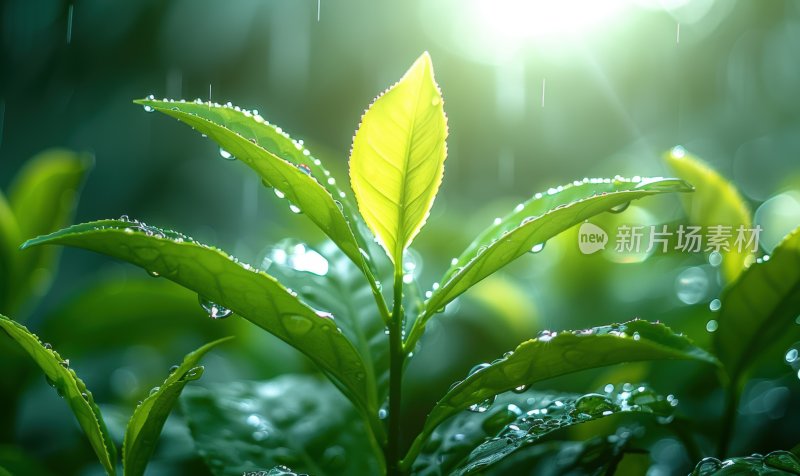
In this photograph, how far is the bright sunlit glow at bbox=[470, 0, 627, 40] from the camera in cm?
222

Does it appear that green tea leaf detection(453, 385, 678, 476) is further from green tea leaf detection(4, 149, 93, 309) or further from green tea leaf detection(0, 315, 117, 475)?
green tea leaf detection(4, 149, 93, 309)

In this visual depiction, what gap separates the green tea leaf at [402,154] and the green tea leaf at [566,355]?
144 mm

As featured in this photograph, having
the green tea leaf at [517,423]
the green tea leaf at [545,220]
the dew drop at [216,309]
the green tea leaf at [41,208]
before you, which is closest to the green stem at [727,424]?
the green tea leaf at [517,423]

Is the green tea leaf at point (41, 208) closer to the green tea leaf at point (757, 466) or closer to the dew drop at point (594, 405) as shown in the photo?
the dew drop at point (594, 405)

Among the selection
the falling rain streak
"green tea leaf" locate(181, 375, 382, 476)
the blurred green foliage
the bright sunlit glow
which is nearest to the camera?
"green tea leaf" locate(181, 375, 382, 476)

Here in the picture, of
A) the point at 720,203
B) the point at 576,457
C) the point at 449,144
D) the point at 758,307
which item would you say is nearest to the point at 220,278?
the point at 576,457

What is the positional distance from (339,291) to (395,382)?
0.82 ft

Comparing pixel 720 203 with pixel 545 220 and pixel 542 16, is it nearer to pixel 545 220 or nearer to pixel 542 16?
pixel 545 220

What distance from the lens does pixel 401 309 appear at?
0.66 m

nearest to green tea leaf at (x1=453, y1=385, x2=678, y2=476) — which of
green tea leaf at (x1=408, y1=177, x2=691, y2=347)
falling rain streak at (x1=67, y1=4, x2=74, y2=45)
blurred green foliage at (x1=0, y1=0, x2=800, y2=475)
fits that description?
green tea leaf at (x1=408, y1=177, x2=691, y2=347)

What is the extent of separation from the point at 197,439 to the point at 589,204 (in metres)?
0.47

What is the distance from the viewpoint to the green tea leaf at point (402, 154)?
1.87 feet

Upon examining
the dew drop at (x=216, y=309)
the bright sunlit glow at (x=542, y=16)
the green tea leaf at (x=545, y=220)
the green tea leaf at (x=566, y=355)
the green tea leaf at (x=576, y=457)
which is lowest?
the green tea leaf at (x=576, y=457)

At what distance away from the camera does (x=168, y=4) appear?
10.3 feet
